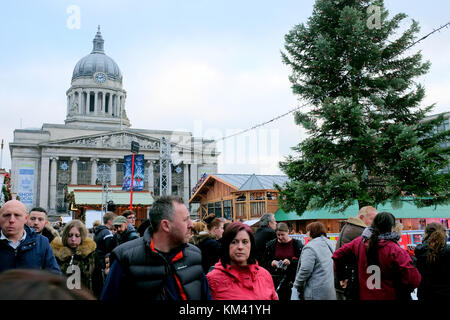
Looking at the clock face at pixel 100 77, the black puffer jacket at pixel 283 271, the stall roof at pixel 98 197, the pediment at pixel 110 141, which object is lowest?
the black puffer jacket at pixel 283 271

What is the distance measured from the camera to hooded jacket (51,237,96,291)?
5.47 m

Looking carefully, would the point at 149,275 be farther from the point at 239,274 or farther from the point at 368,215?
the point at 368,215

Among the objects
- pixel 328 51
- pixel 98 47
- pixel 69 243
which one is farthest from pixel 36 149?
pixel 69 243

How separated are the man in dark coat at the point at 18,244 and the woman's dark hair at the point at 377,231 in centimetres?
348

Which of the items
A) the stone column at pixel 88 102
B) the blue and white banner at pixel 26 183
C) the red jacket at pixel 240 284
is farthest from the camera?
the stone column at pixel 88 102

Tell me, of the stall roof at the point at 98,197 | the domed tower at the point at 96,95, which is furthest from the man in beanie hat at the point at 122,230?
the domed tower at the point at 96,95

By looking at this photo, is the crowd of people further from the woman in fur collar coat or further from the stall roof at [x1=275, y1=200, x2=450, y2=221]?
the stall roof at [x1=275, y1=200, x2=450, y2=221]

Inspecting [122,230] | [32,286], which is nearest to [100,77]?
[122,230]

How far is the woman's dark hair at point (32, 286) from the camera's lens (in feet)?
3.62

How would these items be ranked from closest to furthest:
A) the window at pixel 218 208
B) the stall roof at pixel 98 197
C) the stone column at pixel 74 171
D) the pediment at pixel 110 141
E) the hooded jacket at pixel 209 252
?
the hooded jacket at pixel 209 252
the window at pixel 218 208
the stall roof at pixel 98 197
the stone column at pixel 74 171
the pediment at pixel 110 141

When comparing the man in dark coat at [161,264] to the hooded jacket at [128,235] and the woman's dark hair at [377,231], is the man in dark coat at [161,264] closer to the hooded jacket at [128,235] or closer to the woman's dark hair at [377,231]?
the woman's dark hair at [377,231]
